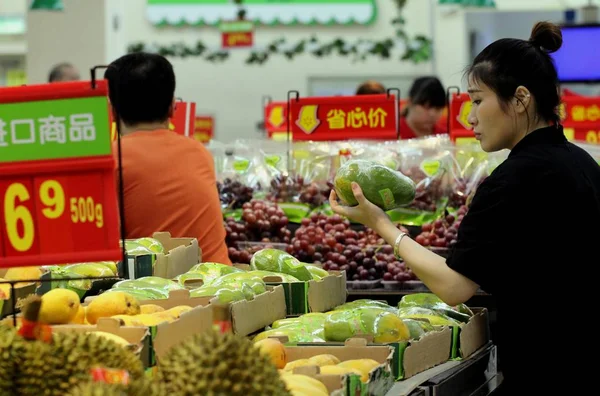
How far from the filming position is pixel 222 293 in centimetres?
274

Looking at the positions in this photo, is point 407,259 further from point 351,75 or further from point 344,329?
point 351,75

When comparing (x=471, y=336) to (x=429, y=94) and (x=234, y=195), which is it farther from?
(x=429, y=94)

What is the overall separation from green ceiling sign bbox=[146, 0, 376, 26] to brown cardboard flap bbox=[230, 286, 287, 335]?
40.3 ft

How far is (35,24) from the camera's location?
393 inches

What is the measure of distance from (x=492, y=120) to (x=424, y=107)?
17.4 ft

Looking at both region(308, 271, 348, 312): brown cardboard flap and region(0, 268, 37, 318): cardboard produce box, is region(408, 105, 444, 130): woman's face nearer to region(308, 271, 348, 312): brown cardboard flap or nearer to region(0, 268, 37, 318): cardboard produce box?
region(308, 271, 348, 312): brown cardboard flap

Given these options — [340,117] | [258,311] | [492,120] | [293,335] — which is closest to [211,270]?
[258,311]

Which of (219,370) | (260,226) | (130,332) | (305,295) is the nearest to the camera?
(219,370)

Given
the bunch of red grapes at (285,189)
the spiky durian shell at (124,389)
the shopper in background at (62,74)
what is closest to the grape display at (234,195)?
the bunch of red grapes at (285,189)

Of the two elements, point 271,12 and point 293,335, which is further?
point 271,12

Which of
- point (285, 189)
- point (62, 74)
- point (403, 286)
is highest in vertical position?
point (62, 74)

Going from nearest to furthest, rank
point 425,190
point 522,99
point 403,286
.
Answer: point 522,99 → point 403,286 → point 425,190

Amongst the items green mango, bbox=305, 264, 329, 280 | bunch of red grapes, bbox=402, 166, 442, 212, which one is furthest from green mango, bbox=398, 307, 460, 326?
bunch of red grapes, bbox=402, 166, 442, 212

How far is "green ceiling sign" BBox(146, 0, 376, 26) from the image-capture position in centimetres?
1505
